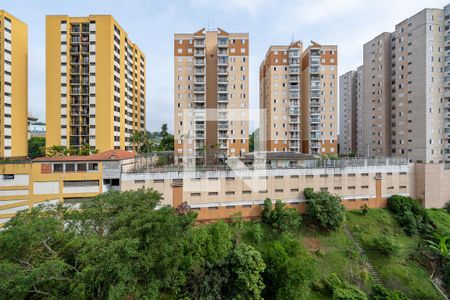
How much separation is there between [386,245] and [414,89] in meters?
35.9

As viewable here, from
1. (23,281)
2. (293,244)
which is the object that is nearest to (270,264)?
(293,244)

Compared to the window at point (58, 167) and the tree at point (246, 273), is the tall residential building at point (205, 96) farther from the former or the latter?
the tree at point (246, 273)

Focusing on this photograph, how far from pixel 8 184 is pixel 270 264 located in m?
28.6

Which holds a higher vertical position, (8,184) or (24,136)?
(24,136)

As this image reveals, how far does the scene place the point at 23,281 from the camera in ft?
34.5

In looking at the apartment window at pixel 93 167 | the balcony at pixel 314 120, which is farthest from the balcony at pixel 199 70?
the apartment window at pixel 93 167

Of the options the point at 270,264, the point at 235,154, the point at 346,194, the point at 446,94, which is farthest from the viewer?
the point at 235,154

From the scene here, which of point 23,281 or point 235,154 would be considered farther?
point 235,154

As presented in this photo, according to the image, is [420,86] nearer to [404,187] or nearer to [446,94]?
[446,94]

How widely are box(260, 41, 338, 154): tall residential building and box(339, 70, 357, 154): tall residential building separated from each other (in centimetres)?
1957

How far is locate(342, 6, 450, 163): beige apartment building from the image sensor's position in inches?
1556

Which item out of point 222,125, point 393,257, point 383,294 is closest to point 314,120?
point 222,125

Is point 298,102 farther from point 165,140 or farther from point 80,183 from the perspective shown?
point 80,183

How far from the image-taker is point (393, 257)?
21781mm
